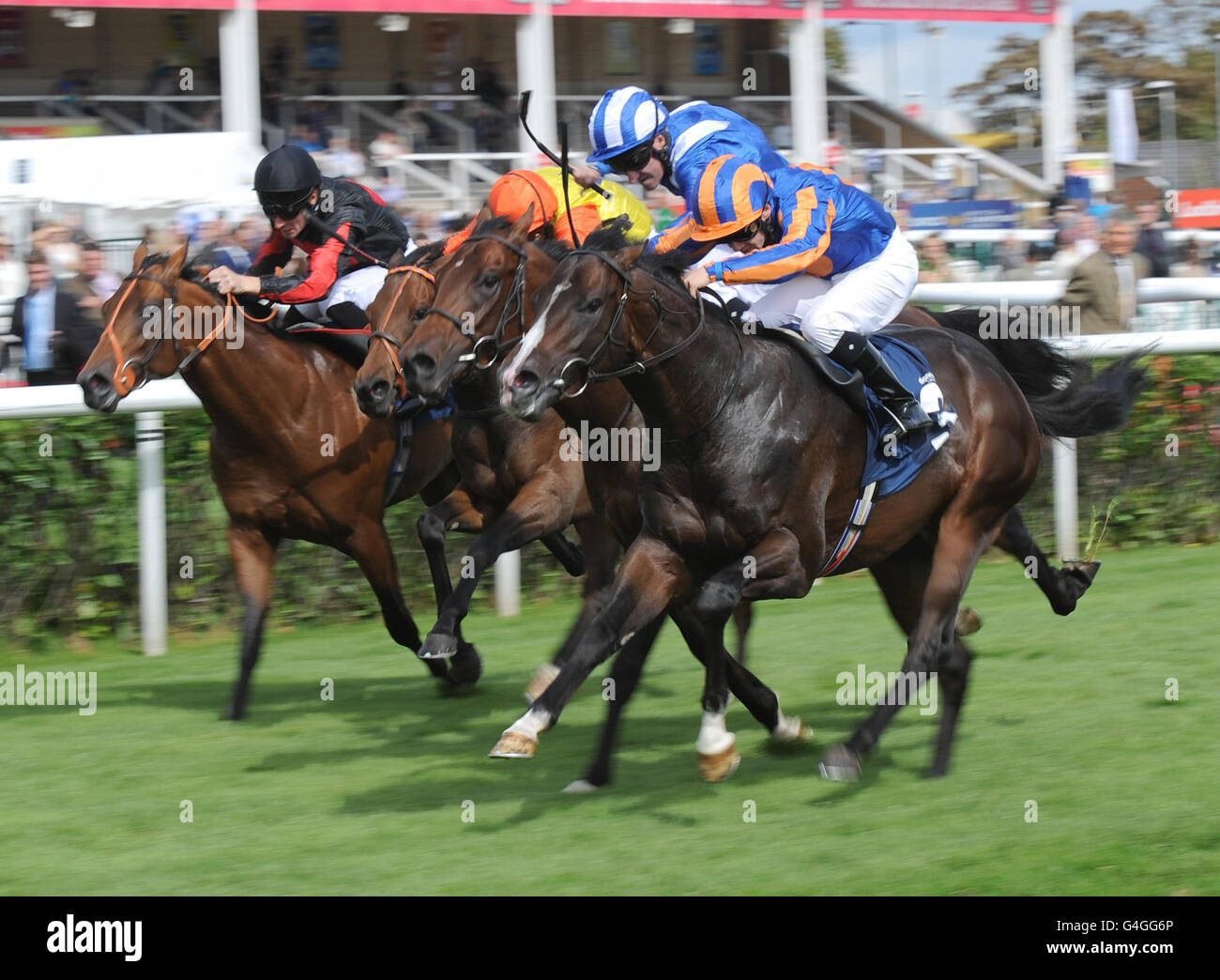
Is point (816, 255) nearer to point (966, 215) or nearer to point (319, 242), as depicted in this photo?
point (319, 242)

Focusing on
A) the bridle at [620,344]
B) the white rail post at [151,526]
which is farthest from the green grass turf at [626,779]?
the bridle at [620,344]

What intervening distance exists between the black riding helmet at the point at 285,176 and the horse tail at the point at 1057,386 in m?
2.25

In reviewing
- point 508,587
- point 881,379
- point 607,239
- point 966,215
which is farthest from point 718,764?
point 966,215

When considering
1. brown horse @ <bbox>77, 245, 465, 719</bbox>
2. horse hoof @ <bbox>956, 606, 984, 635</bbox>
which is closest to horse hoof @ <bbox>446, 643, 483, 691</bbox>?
brown horse @ <bbox>77, 245, 465, 719</bbox>

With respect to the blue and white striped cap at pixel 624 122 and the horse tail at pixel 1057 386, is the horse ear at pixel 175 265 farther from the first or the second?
the horse tail at pixel 1057 386

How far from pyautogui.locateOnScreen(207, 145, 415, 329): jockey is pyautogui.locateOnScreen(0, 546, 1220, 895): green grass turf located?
1449 mm

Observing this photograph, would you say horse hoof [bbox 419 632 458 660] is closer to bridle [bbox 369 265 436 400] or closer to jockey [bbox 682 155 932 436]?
bridle [bbox 369 265 436 400]

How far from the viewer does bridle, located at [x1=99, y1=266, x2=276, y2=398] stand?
552cm

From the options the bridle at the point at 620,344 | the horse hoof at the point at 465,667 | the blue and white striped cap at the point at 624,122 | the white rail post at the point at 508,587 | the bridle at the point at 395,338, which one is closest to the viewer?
the bridle at the point at 620,344

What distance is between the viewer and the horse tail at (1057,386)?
5.90 m

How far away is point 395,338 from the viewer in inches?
208

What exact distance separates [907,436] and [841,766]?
0.99m

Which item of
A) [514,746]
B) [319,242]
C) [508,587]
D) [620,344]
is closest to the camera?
[514,746]

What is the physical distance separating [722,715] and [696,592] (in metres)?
0.37
